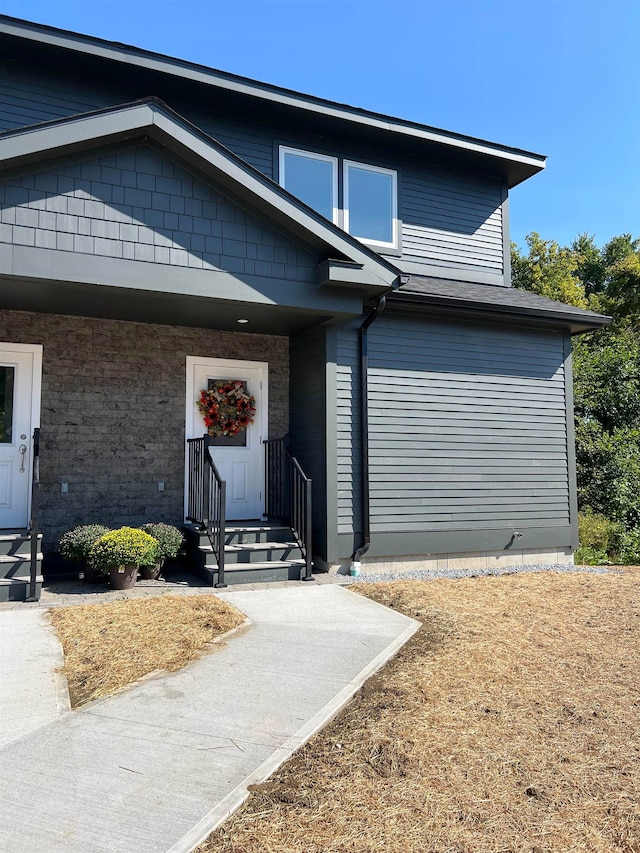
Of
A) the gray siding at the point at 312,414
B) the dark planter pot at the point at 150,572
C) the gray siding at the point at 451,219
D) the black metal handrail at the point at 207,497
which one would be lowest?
the dark planter pot at the point at 150,572

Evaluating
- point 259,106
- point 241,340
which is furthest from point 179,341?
point 259,106

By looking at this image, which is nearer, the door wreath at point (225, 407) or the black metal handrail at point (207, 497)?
the black metal handrail at point (207, 497)

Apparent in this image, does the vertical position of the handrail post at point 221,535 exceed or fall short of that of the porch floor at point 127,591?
it exceeds it

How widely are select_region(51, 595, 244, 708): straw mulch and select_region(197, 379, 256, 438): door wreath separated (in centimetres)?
256

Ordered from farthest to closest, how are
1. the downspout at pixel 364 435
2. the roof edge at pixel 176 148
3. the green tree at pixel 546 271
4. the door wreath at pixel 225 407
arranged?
the green tree at pixel 546 271 < the door wreath at pixel 225 407 < the downspout at pixel 364 435 < the roof edge at pixel 176 148

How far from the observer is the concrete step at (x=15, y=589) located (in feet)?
19.4

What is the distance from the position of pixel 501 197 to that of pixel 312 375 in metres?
5.06

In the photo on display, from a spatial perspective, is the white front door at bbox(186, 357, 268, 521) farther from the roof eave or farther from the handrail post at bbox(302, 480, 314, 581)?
the roof eave

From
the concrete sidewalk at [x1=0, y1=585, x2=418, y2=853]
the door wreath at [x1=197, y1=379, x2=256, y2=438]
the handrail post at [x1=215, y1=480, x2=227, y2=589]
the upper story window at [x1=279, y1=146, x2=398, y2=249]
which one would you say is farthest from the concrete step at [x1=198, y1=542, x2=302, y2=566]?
the upper story window at [x1=279, y1=146, x2=398, y2=249]

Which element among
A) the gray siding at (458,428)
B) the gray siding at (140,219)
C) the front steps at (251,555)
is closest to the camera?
the gray siding at (140,219)

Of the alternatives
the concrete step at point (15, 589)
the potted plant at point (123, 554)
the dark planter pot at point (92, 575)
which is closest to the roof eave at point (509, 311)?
the potted plant at point (123, 554)

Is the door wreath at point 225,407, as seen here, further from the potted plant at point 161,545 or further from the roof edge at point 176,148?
the roof edge at point 176,148

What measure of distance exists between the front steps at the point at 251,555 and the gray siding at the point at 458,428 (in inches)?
28.3

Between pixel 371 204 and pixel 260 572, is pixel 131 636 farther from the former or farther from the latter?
pixel 371 204
